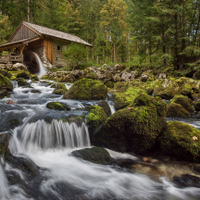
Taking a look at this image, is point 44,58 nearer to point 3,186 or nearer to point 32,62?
point 32,62

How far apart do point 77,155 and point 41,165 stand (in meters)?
0.96

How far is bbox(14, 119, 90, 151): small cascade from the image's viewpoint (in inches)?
178

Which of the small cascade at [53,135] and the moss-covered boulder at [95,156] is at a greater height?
the small cascade at [53,135]

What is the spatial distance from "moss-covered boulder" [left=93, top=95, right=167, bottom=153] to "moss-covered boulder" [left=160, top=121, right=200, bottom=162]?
33 centimetres

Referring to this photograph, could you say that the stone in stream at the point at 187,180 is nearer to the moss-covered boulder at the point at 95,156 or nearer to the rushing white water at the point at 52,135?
the moss-covered boulder at the point at 95,156

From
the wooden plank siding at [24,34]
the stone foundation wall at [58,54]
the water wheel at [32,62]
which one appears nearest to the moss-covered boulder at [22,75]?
the water wheel at [32,62]

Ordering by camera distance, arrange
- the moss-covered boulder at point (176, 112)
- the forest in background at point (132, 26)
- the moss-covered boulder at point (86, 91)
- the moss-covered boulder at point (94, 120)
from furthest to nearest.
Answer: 1. the forest in background at point (132, 26)
2. the moss-covered boulder at point (86, 91)
3. the moss-covered boulder at point (176, 112)
4. the moss-covered boulder at point (94, 120)

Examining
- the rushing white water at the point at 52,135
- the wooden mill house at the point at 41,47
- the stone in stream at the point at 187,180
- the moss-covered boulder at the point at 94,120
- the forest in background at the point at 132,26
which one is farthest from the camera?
the wooden mill house at the point at 41,47

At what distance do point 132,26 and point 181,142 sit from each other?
20.3m

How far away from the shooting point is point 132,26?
809 inches

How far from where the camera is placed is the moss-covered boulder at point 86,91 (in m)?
8.84

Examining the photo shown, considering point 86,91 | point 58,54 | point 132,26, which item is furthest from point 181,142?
point 58,54

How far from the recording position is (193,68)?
47.5 feet

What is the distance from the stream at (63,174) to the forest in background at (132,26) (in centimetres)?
369
